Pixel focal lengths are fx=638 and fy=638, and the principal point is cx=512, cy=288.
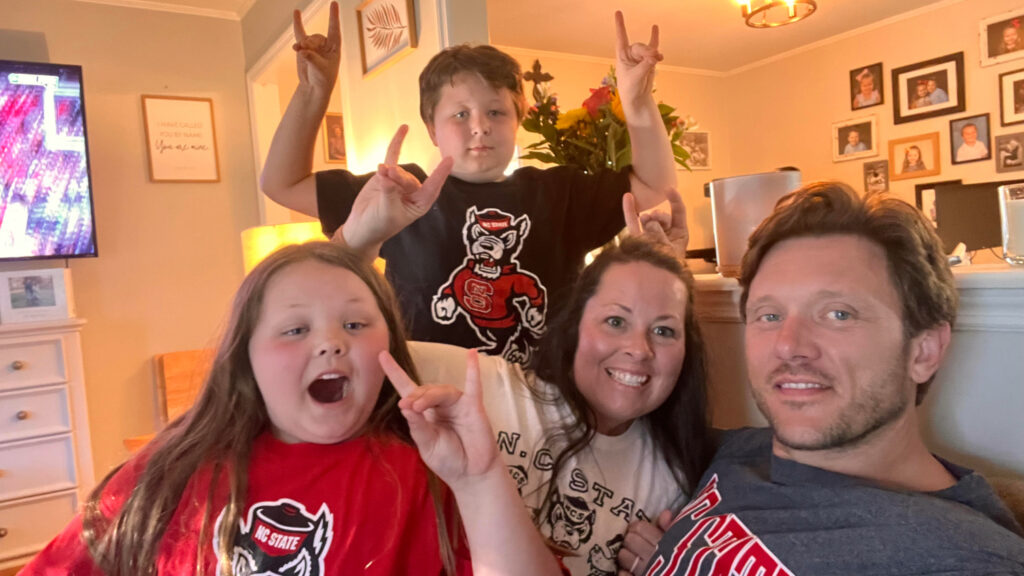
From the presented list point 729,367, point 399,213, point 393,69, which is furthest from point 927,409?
point 393,69

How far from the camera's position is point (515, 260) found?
1.35 meters

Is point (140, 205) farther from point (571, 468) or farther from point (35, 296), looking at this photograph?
point (571, 468)

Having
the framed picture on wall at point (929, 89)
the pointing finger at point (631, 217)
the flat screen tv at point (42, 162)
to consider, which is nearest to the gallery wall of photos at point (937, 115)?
the framed picture on wall at point (929, 89)

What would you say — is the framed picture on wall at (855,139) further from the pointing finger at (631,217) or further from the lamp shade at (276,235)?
the pointing finger at (631,217)

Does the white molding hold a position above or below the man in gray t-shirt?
above

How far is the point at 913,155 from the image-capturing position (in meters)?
4.33

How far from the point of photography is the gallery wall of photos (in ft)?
12.6

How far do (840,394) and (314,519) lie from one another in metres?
0.70

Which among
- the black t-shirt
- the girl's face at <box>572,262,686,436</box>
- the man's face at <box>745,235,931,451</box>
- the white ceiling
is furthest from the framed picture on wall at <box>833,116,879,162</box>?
the man's face at <box>745,235,931,451</box>

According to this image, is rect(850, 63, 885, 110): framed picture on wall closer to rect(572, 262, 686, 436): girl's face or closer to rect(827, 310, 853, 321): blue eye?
rect(572, 262, 686, 436): girl's face

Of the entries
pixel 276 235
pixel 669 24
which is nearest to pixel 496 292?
pixel 276 235

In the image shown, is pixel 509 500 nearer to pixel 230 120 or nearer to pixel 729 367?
pixel 729 367

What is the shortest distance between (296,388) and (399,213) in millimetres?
360

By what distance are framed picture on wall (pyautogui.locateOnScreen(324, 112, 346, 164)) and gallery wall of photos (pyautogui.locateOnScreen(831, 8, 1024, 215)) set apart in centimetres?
343
